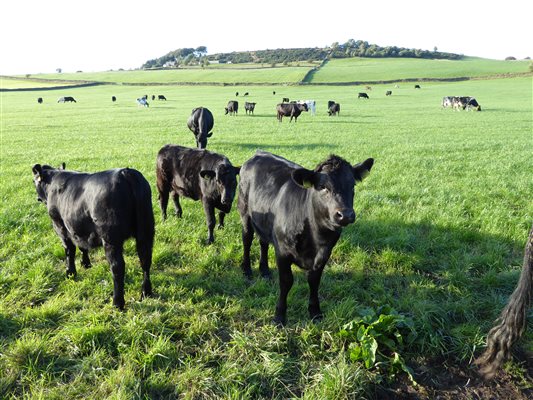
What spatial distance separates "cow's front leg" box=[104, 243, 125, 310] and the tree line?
433ft

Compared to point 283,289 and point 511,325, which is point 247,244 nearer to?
point 283,289

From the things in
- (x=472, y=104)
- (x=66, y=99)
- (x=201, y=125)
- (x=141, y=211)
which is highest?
(x=66, y=99)

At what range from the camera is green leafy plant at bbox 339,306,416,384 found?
344 centimetres

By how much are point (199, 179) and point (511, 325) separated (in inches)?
204

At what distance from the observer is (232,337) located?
383cm

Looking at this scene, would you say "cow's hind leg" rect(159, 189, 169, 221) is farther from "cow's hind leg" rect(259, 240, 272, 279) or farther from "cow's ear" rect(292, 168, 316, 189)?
"cow's ear" rect(292, 168, 316, 189)

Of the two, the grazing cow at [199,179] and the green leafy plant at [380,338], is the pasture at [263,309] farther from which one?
the grazing cow at [199,179]

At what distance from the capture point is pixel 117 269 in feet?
14.2

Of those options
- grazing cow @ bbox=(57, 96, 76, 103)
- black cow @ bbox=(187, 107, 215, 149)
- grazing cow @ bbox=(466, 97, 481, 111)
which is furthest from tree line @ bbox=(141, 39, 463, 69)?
black cow @ bbox=(187, 107, 215, 149)

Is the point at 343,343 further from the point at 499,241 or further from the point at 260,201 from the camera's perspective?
the point at 499,241

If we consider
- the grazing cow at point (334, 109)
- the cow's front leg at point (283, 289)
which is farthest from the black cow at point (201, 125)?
the grazing cow at point (334, 109)

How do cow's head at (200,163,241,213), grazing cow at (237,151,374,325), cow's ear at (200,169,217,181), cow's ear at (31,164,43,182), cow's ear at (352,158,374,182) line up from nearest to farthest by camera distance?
grazing cow at (237,151,374,325) < cow's ear at (352,158,374,182) < cow's ear at (31,164,43,182) < cow's head at (200,163,241,213) < cow's ear at (200,169,217,181)

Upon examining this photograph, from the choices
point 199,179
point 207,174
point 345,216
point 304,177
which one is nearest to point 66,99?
point 199,179

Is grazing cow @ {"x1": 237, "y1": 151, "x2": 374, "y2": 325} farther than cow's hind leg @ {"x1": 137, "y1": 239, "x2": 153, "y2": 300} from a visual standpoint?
No
